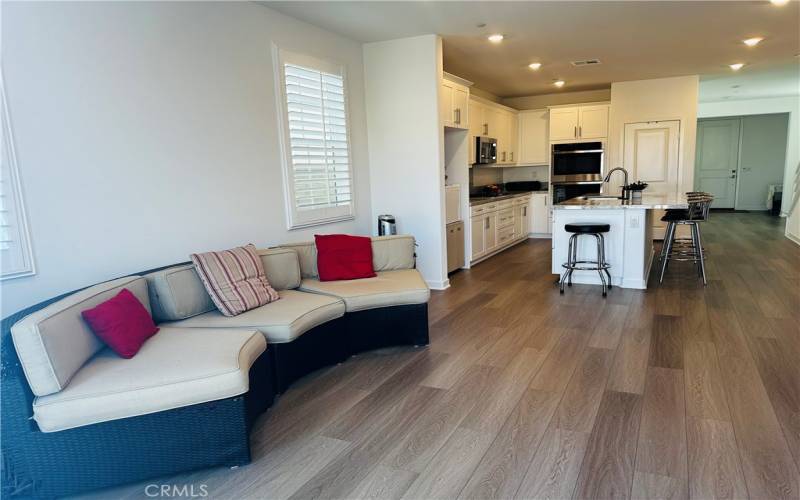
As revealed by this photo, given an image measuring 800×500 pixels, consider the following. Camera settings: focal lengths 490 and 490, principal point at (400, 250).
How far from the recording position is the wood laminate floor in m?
2.04

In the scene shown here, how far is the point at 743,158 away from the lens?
12.2 meters

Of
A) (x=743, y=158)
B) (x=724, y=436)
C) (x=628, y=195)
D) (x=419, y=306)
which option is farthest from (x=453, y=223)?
(x=743, y=158)

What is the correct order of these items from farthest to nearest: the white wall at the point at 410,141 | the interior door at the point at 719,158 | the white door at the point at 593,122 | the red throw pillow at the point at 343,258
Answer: the interior door at the point at 719,158 < the white door at the point at 593,122 < the white wall at the point at 410,141 < the red throw pillow at the point at 343,258

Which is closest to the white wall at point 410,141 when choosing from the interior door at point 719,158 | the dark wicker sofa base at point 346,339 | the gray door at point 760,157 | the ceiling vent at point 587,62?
the dark wicker sofa base at point 346,339

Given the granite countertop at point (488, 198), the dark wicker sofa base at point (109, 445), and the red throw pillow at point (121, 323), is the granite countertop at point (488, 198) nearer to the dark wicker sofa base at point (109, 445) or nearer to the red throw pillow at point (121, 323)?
the red throw pillow at point (121, 323)

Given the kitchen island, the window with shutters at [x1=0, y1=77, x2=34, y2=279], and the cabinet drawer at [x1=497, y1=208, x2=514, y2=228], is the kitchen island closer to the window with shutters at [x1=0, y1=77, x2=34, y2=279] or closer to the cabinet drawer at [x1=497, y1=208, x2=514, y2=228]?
the cabinet drawer at [x1=497, y1=208, x2=514, y2=228]

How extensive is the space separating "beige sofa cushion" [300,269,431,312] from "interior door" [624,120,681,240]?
18.9 feet

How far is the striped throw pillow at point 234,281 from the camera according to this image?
2.96 meters

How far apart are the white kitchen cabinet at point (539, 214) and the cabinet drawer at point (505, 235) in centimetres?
109

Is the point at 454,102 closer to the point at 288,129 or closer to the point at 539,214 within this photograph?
the point at 288,129

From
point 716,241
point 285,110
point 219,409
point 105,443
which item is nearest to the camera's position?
point 105,443

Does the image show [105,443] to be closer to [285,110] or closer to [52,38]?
[52,38]

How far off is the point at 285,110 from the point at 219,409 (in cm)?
271

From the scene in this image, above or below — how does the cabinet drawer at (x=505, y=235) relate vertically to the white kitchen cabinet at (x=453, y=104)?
below
